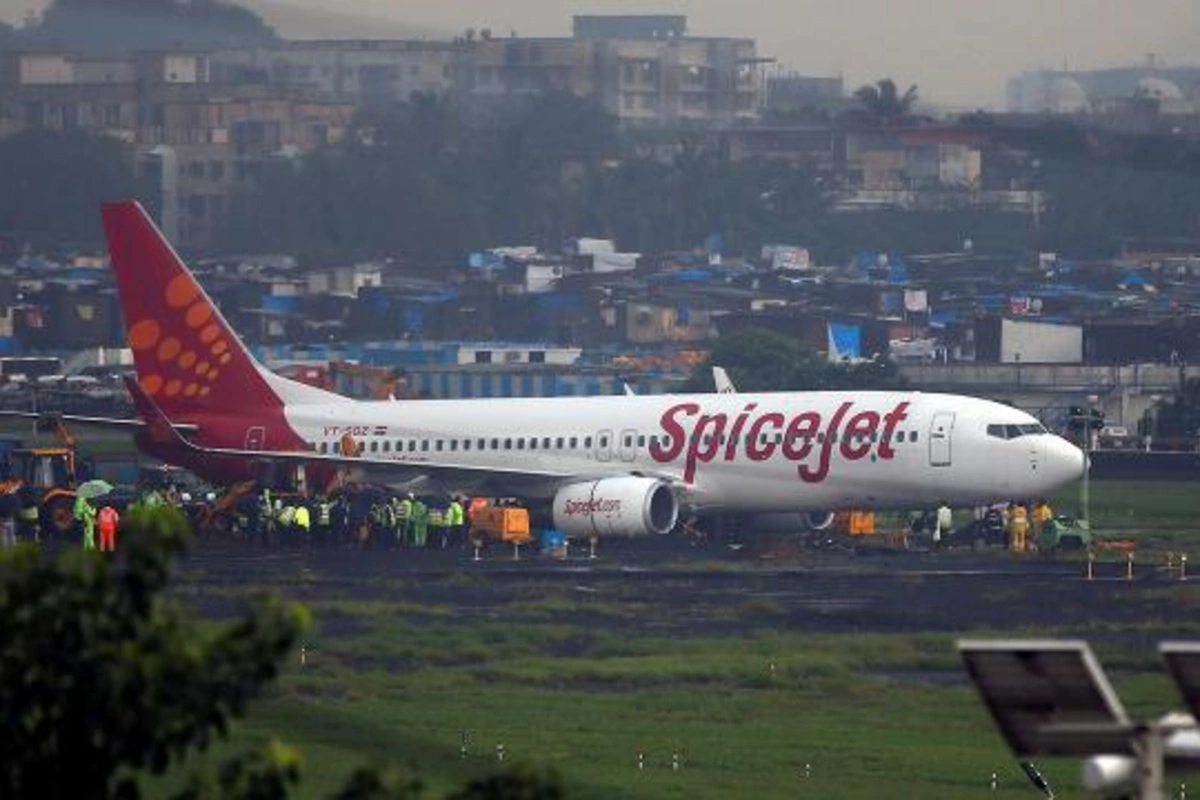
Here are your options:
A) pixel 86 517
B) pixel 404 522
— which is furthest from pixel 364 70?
pixel 86 517

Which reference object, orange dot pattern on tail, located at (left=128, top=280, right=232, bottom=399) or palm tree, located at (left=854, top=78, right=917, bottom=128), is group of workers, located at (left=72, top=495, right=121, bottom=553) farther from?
palm tree, located at (left=854, top=78, right=917, bottom=128)

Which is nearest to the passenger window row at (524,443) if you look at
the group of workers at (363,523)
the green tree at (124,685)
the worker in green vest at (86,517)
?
the group of workers at (363,523)

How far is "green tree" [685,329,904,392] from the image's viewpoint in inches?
3745

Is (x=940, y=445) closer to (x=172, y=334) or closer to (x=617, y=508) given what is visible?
(x=617, y=508)

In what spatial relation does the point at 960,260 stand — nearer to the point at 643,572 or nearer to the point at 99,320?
the point at 99,320

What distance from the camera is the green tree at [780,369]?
9512cm

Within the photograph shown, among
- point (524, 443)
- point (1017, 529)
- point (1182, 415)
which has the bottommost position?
point (1182, 415)

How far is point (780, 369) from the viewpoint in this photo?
9938cm

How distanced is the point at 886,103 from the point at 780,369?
25111mm

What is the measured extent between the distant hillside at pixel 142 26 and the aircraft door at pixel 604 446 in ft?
187

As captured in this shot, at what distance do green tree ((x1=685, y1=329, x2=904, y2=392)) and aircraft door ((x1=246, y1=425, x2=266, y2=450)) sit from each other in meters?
29.9

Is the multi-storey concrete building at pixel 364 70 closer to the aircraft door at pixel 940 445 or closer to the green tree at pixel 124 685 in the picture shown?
the aircraft door at pixel 940 445

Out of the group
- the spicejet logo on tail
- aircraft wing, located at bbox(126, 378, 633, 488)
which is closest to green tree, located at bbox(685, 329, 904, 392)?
aircraft wing, located at bbox(126, 378, 633, 488)

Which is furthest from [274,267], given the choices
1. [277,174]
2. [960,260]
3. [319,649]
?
[319,649]
